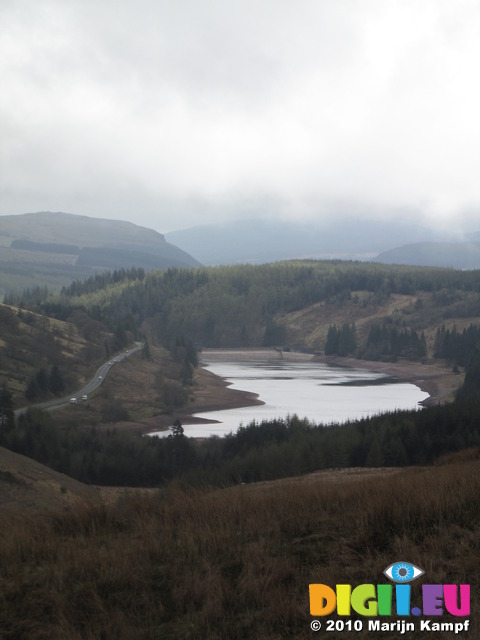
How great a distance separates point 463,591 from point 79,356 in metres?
98.2

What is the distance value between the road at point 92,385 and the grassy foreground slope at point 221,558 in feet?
183

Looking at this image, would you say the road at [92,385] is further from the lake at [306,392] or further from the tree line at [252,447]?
the tree line at [252,447]

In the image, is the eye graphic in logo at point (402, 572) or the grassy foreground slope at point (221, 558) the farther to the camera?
the eye graphic in logo at point (402, 572)

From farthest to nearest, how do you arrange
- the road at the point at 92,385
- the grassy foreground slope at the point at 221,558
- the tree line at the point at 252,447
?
the road at the point at 92,385
the tree line at the point at 252,447
the grassy foreground slope at the point at 221,558

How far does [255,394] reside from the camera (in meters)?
95.8

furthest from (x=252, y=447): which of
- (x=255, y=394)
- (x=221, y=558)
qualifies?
(x=255, y=394)

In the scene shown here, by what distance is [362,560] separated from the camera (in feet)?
27.4

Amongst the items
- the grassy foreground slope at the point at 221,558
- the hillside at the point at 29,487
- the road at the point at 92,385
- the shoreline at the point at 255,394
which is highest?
the grassy foreground slope at the point at 221,558

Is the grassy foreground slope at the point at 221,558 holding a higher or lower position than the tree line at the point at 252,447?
higher

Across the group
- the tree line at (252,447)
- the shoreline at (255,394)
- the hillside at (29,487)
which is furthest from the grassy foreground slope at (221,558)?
the shoreline at (255,394)

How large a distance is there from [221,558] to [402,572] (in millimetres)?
2288

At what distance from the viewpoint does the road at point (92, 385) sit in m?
72.2

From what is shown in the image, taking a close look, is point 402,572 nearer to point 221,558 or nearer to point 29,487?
point 221,558

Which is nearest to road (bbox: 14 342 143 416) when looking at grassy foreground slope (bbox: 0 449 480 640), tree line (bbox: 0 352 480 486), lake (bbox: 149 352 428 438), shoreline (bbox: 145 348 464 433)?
shoreline (bbox: 145 348 464 433)
